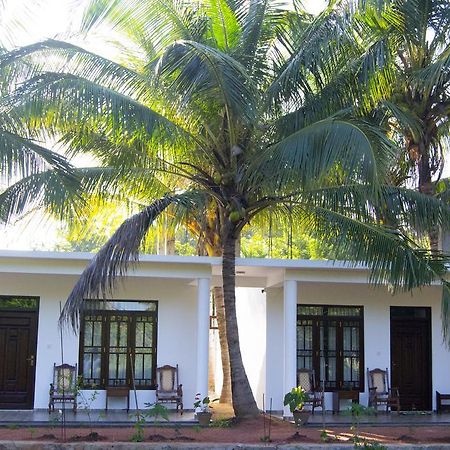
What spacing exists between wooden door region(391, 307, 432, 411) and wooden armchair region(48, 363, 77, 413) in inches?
256

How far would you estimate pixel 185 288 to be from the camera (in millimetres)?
16250

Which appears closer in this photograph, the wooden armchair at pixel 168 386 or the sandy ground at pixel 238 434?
the sandy ground at pixel 238 434

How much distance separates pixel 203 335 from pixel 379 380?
13.6 feet

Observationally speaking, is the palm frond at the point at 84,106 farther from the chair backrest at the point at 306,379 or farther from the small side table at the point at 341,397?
the small side table at the point at 341,397

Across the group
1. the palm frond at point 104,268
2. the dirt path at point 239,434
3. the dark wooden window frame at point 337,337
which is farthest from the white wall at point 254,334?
the palm frond at point 104,268

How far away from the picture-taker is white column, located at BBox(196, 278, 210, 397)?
45.9ft

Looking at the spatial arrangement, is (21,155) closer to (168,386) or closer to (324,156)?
(324,156)

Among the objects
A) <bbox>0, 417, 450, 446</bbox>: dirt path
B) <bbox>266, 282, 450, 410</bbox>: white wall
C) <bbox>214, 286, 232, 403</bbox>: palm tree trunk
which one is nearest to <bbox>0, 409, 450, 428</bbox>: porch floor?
<bbox>0, 417, 450, 446</bbox>: dirt path

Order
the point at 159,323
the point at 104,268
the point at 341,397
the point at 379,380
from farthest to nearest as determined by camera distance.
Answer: the point at 379,380 < the point at 159,323 < the point at 341,397 < the point at 104,268

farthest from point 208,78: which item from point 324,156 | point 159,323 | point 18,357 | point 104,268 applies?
point 18,357

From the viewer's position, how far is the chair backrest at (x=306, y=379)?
15750 mm

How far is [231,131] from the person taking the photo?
1220cm

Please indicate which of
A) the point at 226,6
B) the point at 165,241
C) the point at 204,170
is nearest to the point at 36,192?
the point at 204,170

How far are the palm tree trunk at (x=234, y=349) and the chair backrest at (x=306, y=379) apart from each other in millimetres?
2969
